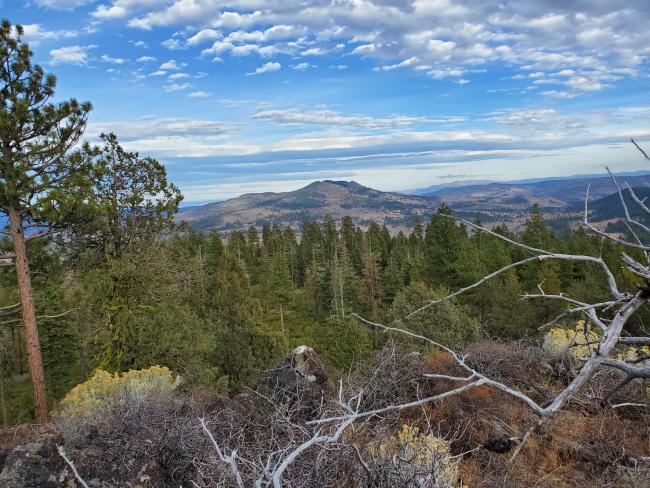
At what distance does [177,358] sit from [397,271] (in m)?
34.5

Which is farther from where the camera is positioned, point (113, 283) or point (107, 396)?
point (113, 283)

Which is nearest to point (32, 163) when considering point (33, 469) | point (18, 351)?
point (33, 469)

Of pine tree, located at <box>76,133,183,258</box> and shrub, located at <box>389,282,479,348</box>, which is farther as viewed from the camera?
shrub, located at <box>389,282,479,348</box>

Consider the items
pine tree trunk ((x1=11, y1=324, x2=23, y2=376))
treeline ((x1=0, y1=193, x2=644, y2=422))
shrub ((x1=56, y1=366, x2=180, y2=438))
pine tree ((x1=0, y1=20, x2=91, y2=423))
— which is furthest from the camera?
pine tree trunk ((x1=11, y1=324, x2=23, y2=376))

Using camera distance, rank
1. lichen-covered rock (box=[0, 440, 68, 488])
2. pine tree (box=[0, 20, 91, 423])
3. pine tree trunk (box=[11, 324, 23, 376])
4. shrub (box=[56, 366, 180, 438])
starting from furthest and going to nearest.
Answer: pine tree trunk (box=[11, 324, 23, 376]), pine tree (box=[0, 20, 91, 423]), shrub (box=[56, 366, 180, 438]), lichen-covered rock (box=[0, 440, 68, 488])

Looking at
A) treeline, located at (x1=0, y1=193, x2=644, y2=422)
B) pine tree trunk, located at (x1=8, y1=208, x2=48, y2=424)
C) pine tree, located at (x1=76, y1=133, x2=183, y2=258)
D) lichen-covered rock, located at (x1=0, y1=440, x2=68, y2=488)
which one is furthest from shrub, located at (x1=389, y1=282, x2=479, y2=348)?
lichen-covered rock, located at (x1=0, y1=440, x2=68, y2=488)

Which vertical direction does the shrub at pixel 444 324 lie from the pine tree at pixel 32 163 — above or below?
below

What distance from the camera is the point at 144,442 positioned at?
5.54m

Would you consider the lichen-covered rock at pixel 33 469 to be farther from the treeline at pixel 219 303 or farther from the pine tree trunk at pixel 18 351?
the pine tree trunk at pixel 18 351

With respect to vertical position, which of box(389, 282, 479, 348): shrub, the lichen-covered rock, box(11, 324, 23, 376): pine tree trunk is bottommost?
box(11, 324, 23, 376): pine tree trunk

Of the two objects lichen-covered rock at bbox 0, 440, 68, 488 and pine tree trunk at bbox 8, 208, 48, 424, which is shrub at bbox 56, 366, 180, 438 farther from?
pine tree trunk at bbox 8, 208, 48, 424

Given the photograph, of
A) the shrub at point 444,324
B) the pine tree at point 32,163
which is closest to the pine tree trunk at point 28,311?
the pine tree at point 32,163

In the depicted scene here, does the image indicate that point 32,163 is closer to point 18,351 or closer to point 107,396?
point 107,396

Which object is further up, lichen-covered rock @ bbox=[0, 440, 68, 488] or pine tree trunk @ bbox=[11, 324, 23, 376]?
lichen-covered rock @ bbox=[0, 440, 68, 488]
